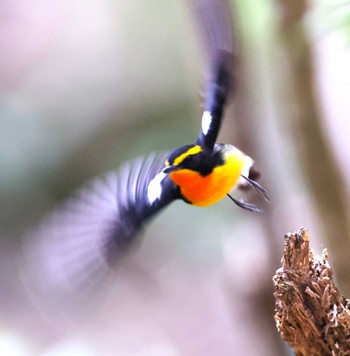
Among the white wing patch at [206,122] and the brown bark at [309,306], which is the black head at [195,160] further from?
the brown bark at [309,306]

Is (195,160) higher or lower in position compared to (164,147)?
lower

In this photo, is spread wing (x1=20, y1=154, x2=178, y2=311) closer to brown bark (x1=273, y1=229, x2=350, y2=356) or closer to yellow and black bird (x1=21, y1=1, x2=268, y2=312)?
yellow and black bird (x1=21, y1=1, x2=268, y2=312)

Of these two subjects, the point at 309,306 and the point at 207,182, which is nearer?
the point at 207,182

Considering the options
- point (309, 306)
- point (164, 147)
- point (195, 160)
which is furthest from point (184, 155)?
point (164, 147)

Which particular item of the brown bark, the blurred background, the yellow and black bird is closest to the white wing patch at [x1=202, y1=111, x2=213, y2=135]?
the yellow and black bird

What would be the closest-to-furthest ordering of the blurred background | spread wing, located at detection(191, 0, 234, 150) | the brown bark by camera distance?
1. spread wing, located at detection(191, 0, 234, 150)
2. the brown bark
3. the blurred background

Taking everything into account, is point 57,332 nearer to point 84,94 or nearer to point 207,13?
point 84,94

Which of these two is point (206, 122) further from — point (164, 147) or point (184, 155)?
point (164, 147)
